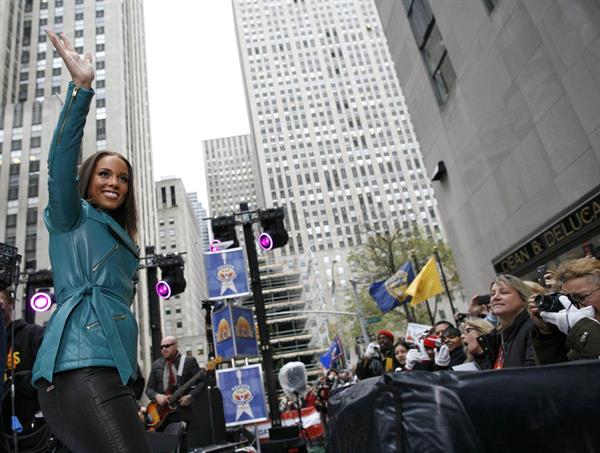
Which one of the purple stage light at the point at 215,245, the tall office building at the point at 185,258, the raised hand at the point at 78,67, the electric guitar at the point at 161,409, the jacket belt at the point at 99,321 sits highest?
the tall office building at the point at 185,258

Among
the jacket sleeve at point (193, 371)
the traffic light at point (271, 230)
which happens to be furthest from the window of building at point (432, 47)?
the jacket sleeve at point (193, 371)

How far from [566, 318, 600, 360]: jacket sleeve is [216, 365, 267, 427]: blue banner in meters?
7.32

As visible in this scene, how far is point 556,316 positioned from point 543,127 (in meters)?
7.36

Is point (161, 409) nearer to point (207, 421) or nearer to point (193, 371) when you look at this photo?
point (193, 371)

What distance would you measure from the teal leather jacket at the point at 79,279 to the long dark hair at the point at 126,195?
0.26m

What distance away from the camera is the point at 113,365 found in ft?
6.10

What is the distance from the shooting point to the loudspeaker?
334 inches

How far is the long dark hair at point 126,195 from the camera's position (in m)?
2.37

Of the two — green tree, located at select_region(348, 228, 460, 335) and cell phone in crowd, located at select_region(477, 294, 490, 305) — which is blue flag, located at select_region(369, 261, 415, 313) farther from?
green tree, located at select_region(348, 228, 460, 335)

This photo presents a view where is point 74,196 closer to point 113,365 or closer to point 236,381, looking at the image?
point 113,365

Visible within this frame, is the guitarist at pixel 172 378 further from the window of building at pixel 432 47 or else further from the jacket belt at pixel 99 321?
the window of building at pixel 432 47

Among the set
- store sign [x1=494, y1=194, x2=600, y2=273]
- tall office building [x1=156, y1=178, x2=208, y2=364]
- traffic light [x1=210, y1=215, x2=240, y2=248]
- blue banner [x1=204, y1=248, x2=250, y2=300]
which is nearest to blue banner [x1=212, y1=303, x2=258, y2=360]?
blue banner [x1=204, y1=248, x2=250, y2=300]

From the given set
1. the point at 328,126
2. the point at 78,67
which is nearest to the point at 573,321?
the point at 78,67

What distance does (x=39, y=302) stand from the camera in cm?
1529
